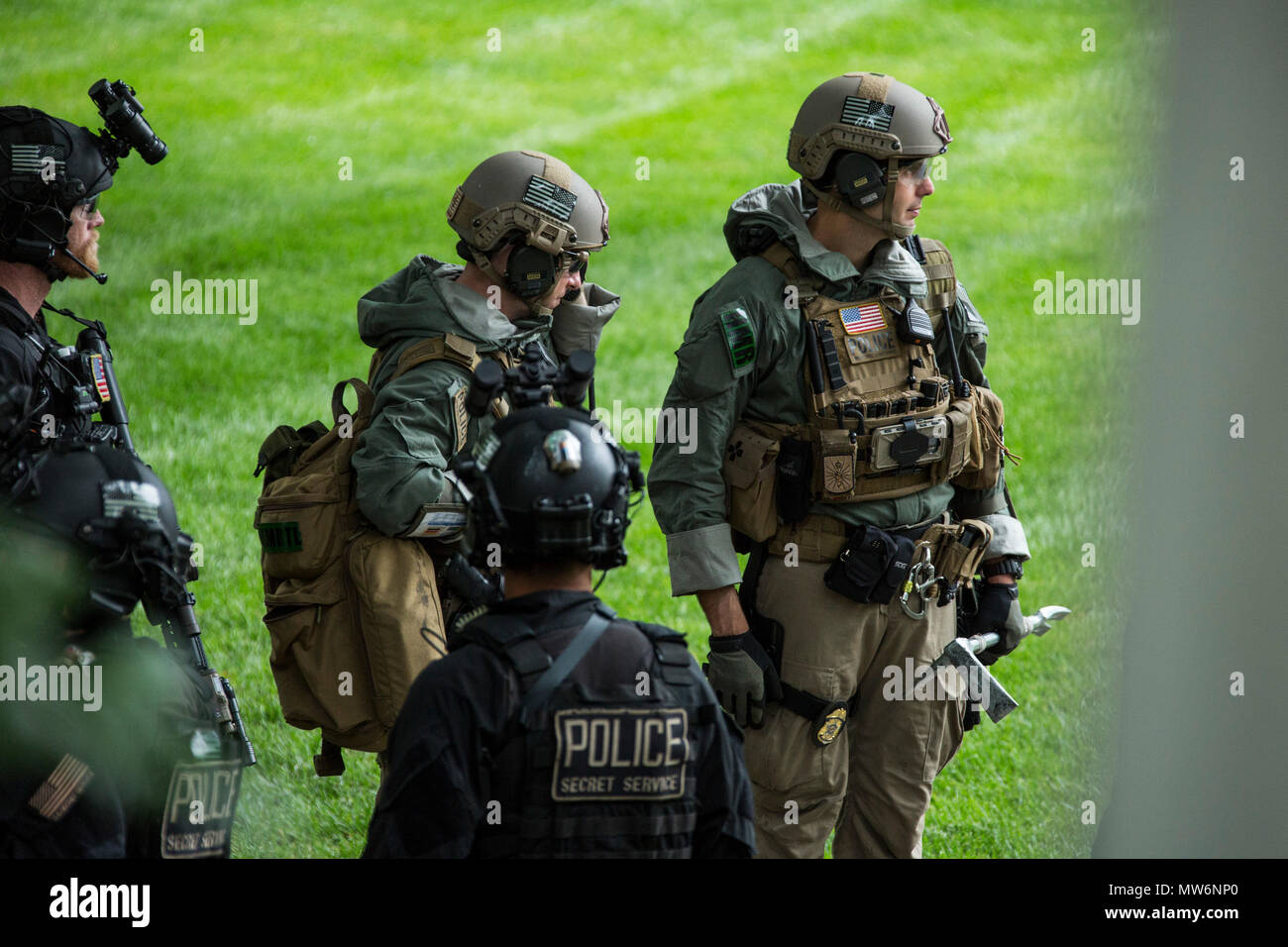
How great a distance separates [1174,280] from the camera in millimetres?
4469

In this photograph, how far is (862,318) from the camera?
4465 mm

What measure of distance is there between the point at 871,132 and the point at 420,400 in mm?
1556

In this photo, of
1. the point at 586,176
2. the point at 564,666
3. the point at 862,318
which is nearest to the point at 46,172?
the point at 862,318

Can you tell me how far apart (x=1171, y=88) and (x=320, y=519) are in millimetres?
2889

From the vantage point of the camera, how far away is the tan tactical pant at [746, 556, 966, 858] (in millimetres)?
4473

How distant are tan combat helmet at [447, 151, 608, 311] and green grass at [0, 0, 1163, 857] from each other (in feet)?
10.6

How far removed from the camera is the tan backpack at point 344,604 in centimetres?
436

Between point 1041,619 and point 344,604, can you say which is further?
point 1041,619

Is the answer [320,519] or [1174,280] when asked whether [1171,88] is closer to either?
[1174,280]

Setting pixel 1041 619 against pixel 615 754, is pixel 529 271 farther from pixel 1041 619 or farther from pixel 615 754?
pixel 1041 619

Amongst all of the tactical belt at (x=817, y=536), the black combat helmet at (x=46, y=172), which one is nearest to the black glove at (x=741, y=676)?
the tactical belt at (x=817, y=536)

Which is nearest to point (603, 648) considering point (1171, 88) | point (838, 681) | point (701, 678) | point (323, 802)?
point (701, 678)

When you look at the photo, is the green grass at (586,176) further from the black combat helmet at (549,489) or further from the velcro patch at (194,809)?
the black combat helmet at (549,489)

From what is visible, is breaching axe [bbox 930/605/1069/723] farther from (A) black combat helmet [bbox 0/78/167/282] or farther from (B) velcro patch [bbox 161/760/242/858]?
(A) black combat helmet [bbox 0/78/167/282]
